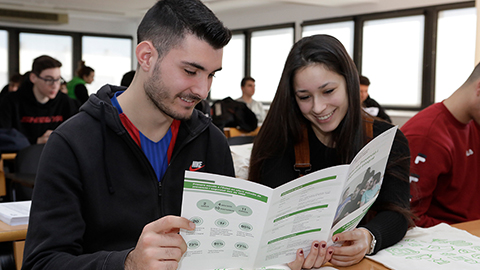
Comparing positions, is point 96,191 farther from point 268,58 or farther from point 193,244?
point 268,58

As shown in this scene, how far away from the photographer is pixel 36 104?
4.02 m

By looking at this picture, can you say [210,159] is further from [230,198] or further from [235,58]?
[235,58]

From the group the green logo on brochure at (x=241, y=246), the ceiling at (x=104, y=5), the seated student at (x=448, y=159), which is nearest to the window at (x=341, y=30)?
the ceiling at (x=104, y=5)

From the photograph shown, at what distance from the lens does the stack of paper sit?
159 cm

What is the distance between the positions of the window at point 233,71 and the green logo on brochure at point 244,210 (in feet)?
31.6

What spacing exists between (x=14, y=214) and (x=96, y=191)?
0.64 metres

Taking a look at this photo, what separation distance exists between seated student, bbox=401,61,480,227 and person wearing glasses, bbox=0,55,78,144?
311 centimetres

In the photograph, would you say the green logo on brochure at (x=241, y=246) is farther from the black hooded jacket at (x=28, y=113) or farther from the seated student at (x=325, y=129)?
the black hooded jacket at (x=28, y=113)

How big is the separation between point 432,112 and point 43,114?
11.0 feet

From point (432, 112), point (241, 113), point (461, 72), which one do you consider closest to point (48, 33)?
point (241, 113)

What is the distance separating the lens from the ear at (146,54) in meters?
1.26

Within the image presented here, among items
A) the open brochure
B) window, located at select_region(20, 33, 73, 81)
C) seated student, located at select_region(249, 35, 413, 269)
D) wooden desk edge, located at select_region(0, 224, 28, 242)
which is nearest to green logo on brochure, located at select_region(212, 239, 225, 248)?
the open brochure

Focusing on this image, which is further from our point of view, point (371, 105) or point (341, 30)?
point (341, 30)

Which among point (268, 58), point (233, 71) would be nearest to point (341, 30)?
point (268, 58)
